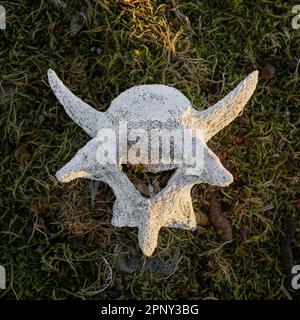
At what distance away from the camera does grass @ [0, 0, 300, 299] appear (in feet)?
6.28

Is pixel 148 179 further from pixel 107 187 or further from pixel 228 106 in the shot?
pixel 228 106

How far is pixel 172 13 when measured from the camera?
1966mm

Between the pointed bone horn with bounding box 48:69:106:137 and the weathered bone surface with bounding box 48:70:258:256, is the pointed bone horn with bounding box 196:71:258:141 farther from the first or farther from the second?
the pointed bone horn with bounding box 48:69:106:137

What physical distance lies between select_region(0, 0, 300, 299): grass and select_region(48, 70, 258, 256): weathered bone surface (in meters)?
0.23

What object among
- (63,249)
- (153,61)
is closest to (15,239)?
(63,249)

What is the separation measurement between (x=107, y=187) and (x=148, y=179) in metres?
0.15

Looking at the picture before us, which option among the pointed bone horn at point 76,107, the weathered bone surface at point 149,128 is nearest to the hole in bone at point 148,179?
the weathered bone surface at point 149,128

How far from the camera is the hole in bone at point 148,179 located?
1845 mm

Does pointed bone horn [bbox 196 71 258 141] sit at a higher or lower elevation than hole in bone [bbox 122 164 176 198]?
higher

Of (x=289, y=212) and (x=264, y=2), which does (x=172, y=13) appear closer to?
(x=264, y=2)

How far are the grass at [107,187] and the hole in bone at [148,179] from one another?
0.11m

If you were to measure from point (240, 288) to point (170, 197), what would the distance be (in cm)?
53

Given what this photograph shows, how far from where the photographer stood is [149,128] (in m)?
1.52

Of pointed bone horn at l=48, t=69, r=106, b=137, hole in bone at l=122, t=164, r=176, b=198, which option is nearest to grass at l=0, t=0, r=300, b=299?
hole in bone at l=122, t=164, r=176, b=198
